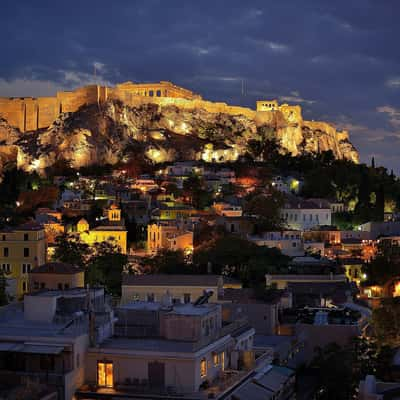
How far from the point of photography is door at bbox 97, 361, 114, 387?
16578 mm

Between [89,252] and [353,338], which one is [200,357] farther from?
[89,252]

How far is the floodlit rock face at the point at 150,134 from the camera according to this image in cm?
8181

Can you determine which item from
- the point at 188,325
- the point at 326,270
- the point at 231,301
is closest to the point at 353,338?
the point at 231,301

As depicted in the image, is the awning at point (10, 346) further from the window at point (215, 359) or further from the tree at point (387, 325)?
the tree at point (387, 325)

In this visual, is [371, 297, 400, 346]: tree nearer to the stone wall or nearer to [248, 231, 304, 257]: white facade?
[248, 231, 304, 257]: white facade

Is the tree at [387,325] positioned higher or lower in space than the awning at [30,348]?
lower

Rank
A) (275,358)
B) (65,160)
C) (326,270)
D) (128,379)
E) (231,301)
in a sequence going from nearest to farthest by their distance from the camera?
(128,379), (275,358), (231,301), (326,270), (65,160)

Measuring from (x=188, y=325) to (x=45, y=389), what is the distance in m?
3.22

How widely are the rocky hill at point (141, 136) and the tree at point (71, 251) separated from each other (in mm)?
33467

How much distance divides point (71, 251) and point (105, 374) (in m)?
28.5

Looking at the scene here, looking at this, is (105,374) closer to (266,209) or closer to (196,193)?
(266,209)

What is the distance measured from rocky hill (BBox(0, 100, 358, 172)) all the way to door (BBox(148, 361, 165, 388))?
64.9 metres

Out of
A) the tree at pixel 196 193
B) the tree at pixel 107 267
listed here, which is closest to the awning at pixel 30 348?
the tree at pixel 107 267

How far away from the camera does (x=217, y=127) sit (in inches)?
3607
